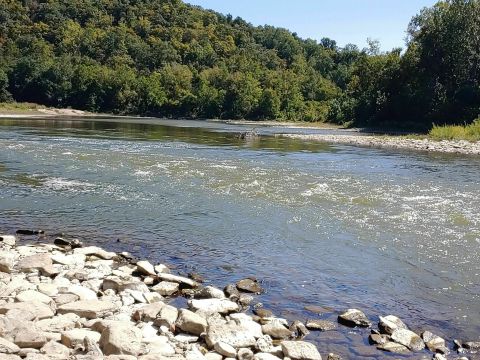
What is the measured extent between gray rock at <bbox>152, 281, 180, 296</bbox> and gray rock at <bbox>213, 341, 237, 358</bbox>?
92.8 inches

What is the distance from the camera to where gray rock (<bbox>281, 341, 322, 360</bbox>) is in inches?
266

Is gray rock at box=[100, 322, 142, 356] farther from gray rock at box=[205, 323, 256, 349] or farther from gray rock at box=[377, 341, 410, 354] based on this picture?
Result: gray rock at box=[377, 341, 410, 354]

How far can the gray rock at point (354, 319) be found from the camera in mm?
8180

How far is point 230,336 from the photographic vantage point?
7.13 meters

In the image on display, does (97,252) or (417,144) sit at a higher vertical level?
(417,144)

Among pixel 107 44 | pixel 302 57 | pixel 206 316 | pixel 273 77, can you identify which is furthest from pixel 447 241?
pixel 302 57

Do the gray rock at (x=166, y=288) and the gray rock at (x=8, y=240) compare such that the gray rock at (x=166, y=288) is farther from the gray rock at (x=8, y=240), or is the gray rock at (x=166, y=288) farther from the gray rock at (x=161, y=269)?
the gray rock at (x=8, y=240)

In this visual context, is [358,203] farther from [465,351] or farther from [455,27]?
[455,27]

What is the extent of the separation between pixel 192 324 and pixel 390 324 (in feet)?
10.0

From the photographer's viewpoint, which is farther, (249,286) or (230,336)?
(249,286)

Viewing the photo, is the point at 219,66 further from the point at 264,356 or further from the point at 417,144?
the point at 264,356

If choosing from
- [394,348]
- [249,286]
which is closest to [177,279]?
[249,286]

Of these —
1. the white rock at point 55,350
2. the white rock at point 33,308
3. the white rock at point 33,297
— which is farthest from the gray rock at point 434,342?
the white rock at point 33,297

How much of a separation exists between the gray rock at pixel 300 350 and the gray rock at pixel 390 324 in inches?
57.9
